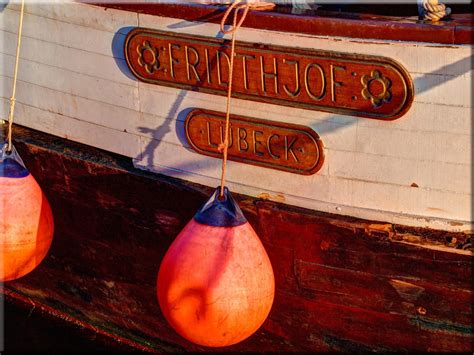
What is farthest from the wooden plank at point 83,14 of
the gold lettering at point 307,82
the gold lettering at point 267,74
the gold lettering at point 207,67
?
the gold lettering at point 307,82

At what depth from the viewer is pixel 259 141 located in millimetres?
4184

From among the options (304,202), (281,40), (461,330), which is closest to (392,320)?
(461,330)

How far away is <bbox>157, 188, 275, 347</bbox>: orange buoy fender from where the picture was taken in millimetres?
3854

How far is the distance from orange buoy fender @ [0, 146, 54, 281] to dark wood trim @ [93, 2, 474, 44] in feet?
4.53

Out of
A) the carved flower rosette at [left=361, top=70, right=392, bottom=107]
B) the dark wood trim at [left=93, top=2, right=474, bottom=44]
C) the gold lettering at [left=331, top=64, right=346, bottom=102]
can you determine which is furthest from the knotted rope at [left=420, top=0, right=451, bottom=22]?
the gold lettering at [left=331, top=64, right=346, bottom=102]

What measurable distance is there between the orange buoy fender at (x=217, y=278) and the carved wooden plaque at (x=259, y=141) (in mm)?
354

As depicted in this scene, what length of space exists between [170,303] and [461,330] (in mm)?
1532

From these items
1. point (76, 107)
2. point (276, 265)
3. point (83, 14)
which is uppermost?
point (83, 14)

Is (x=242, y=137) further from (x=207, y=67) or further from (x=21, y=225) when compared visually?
(x=21, y=225)

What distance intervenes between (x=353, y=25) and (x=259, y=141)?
0.83 m

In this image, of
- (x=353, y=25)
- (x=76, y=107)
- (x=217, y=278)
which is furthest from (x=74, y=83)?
(x=353, y=25)

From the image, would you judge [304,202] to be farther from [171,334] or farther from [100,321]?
[100,321]

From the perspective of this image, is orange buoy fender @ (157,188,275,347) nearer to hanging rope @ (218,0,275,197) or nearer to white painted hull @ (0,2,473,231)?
hanging rope @ (218,0,275,197)

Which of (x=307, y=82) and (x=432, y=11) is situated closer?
(x=432, y=11)
